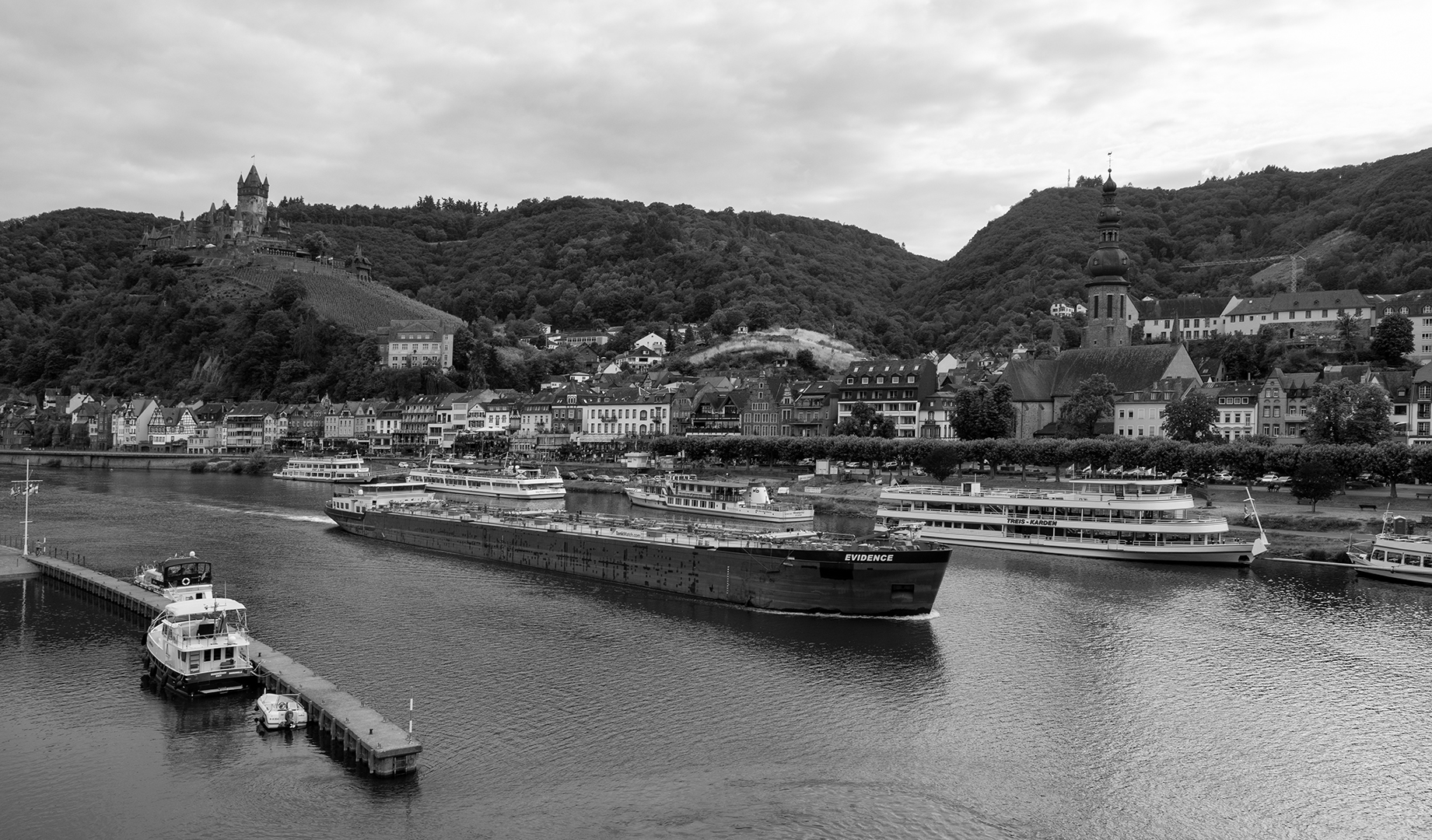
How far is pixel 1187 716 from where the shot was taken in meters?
29.1

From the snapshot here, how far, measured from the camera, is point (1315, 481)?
5984 cm

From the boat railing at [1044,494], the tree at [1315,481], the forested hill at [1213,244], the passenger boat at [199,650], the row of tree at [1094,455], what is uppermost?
the forested hill at [1213,244]

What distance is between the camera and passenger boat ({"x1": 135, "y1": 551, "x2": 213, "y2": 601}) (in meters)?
39.7

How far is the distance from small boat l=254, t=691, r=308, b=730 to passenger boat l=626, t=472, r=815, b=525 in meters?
41.2

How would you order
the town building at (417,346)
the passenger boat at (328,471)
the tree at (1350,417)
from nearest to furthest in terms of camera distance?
the tree at (1350,417)
the passenger boat at (328,471)
the town building at (417,346)

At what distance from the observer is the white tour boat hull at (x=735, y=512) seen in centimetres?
6675

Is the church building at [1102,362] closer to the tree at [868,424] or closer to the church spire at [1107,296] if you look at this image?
the church spire at [1107,296]

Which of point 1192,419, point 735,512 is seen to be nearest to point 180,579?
point 735,512

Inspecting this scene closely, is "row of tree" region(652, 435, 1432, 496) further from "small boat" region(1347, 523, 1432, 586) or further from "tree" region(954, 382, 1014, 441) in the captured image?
"small boat" region(1347, 523, 1432, 586)

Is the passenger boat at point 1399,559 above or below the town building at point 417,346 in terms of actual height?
below

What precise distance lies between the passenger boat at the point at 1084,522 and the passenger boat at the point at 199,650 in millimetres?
35768

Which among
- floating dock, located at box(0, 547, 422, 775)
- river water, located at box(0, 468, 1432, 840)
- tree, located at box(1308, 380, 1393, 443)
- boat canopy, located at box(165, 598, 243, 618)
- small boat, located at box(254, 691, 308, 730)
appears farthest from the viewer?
tree, located at box(1308, 380, 1393, 443)

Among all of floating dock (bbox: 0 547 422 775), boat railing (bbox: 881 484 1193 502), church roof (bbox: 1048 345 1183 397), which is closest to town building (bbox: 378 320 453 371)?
church roof (bbox: 1048 345 1183 397)

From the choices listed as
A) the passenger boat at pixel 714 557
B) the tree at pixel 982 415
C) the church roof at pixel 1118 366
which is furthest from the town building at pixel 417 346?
the passenger boat at pixel 714 557
